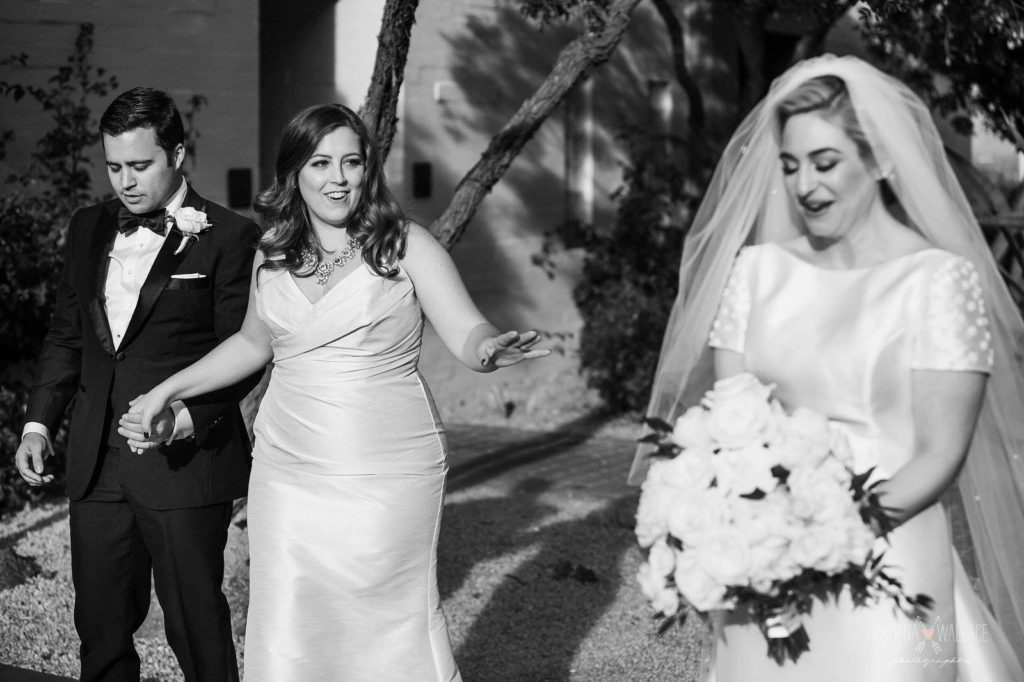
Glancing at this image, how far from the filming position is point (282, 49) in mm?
10344

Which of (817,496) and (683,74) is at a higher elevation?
(683,74)

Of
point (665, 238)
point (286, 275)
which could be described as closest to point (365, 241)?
point (286, 275)

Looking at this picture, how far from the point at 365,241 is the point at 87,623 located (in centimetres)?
147

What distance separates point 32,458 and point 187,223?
877mm

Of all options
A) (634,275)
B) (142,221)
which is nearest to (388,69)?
(142,221)

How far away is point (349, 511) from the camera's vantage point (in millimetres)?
3814

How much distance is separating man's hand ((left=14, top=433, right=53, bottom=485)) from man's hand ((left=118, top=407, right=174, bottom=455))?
16.8 inches

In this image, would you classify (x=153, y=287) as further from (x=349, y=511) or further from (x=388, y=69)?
(x=388, y=69)

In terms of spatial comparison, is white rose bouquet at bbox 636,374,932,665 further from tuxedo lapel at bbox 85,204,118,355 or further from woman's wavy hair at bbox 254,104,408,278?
tuxedo lapel at bbox 85,204,118,355

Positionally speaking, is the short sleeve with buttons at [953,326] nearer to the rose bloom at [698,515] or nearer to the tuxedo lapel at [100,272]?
the rose bloom at [698,515]

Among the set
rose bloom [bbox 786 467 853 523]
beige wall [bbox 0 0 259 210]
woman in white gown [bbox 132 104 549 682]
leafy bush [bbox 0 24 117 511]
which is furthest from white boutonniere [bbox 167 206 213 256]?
beige wall [bbox 0 0 259 210]

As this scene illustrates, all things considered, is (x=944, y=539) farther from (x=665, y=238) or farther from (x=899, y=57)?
(x=899, y=57)

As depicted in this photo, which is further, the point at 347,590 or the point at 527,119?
the point at 527,119

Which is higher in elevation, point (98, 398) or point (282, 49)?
point (282, 49)
